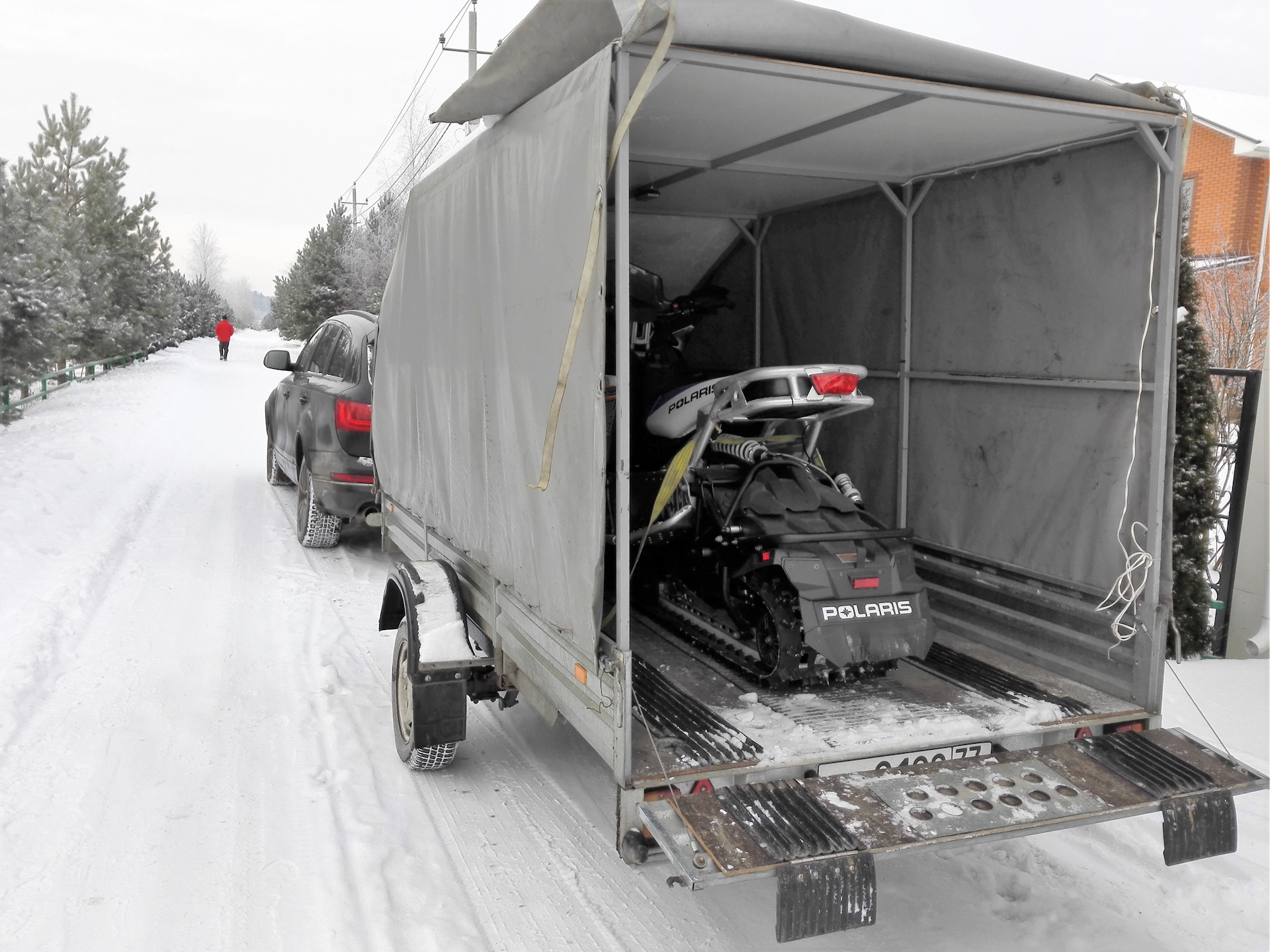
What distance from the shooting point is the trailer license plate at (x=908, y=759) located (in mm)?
3250

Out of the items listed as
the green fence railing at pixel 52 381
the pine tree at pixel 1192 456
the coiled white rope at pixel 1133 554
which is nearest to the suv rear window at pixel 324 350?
the pine tree at pixel 1192 456

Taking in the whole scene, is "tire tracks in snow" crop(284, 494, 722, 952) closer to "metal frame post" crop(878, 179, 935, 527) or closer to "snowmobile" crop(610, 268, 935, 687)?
"snowmobile" crop(610, 268, 935, 687)

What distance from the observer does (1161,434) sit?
375cm

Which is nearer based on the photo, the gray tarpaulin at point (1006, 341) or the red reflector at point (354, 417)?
the gray tarpaulin at point (1006, 341)

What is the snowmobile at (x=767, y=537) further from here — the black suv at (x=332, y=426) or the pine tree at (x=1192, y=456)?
the black suv at (x=332, y=426)

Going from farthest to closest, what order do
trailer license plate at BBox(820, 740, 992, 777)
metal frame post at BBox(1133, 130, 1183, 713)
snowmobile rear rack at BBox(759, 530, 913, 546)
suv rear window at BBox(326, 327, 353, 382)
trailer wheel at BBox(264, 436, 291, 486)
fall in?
trailer wheel at BBox(264, 436, 291, 486) < suv rear window at BBox(326, 327, 353, 382) < snowmobile rear rack at BBox(759, 530, 913, 546) < metal frame post at BBox(1133, 130, 1183, 713) < trailer license plate at BBox(820, 740, 992, 777)

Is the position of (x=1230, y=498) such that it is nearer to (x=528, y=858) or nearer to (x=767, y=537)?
(x=767, y=537)

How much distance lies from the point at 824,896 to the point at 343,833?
86.3 inches

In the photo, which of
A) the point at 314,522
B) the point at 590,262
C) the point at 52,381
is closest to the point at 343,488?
the point at 314,522

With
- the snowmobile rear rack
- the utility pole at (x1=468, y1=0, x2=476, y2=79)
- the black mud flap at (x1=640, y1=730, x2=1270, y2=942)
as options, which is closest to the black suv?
the snowmobile rear rack

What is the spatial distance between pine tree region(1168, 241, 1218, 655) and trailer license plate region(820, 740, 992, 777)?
10.6ft

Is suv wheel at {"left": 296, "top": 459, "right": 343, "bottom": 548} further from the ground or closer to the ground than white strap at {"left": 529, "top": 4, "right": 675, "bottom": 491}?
closer to the ground

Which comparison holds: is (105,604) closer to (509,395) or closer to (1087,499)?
(509,395)

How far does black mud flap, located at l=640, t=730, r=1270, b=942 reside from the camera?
2619 millimetres
